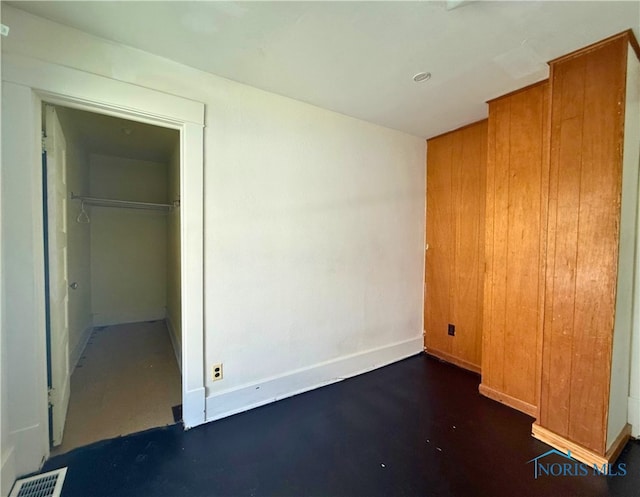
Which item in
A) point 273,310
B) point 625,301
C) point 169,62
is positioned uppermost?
point 169,62

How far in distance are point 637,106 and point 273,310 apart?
2.63 meters

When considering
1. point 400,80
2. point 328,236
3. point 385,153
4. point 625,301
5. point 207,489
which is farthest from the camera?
point 385,153

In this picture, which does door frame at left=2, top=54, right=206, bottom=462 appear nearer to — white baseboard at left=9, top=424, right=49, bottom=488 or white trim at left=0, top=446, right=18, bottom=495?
white baseboard at left=9, top=424, right=49, bottom=488

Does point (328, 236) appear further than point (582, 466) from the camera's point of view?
Yes

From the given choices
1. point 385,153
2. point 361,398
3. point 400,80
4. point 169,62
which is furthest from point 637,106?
point 169,62

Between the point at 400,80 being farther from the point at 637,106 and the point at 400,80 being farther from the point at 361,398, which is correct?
the point at 361,398

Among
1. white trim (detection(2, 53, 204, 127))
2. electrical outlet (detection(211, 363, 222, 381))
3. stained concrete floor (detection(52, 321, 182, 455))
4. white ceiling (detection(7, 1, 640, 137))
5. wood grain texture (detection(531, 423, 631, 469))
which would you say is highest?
white ceiling (detection(7, 1, 640, 137))

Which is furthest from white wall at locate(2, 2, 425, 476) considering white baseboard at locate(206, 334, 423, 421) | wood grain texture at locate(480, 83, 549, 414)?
wood grain texture at locate(480, 83, 549, 414)

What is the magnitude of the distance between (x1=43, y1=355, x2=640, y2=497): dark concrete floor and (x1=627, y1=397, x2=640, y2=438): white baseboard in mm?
109

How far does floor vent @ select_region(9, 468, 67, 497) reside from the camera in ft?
4.41

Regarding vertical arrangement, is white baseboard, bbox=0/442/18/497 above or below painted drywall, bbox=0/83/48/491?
below

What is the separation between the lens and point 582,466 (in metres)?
1.56

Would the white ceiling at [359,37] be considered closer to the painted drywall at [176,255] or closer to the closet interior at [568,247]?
the closet interior at [568,247]

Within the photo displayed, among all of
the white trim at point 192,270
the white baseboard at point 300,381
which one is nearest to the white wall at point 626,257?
the white baseboard at point 300,381
